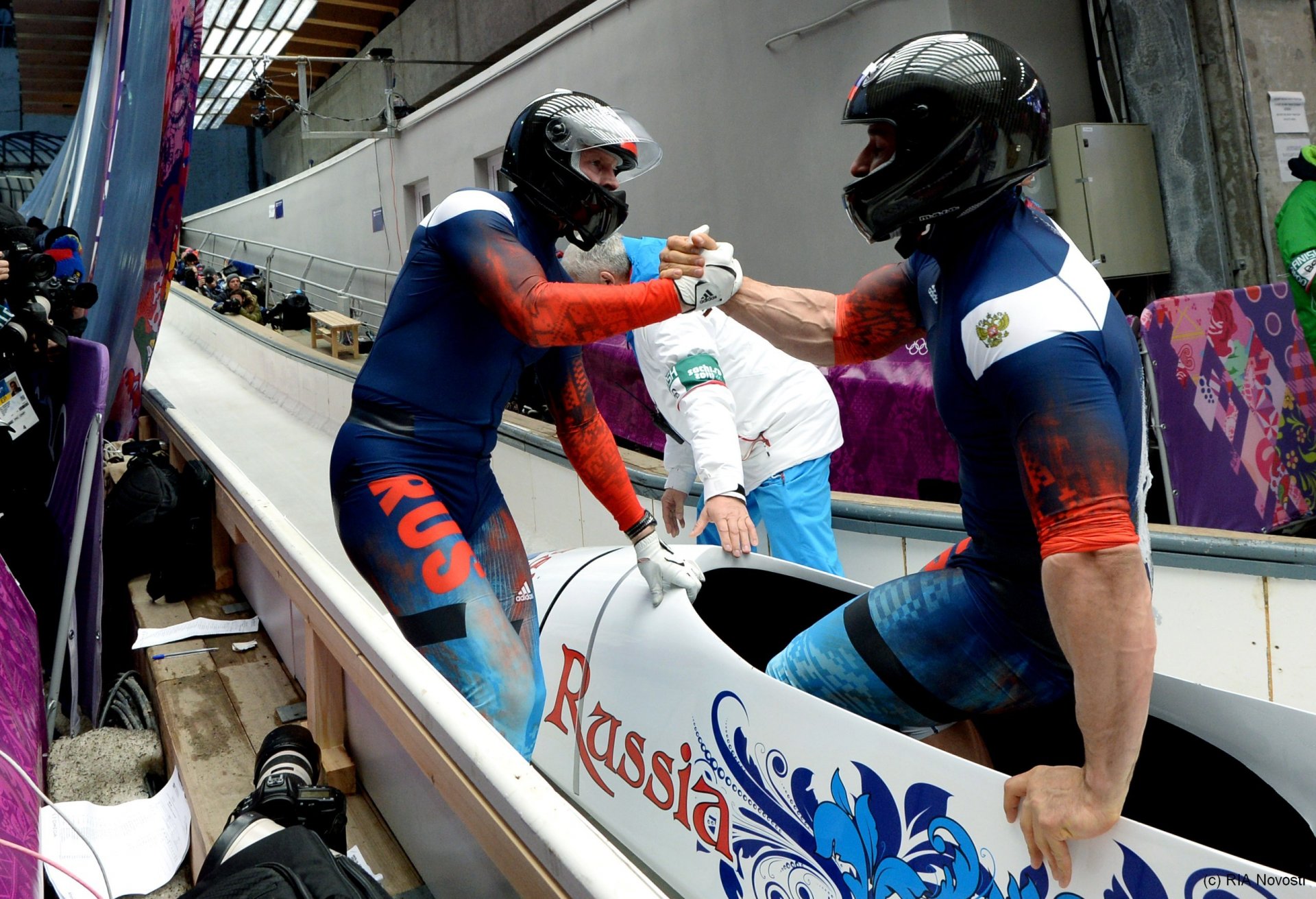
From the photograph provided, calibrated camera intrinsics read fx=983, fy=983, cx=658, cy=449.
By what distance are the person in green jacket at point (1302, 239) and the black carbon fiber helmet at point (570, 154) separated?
9.19ft

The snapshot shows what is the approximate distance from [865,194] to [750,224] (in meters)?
5.00

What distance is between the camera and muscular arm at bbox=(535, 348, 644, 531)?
6.58 ft

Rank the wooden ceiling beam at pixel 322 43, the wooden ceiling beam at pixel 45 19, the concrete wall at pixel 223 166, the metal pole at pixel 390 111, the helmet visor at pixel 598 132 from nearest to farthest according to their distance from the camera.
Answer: the helmet visor at pixel 598 132 < the wooden ceiling beam at pixel 45 19 < the metal pole at pixel 390 111 < the wooden ceiling beam at pixel 322 43 < the concrete wall at pixel 223 166

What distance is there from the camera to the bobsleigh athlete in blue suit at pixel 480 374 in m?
1.57

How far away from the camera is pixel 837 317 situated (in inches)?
62.7

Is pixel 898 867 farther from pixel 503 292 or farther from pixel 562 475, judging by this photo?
pixel 562 475

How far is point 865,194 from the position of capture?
126 centimetres

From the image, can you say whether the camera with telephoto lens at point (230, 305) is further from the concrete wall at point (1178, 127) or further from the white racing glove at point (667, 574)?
the white racing glove at point (667, 574)

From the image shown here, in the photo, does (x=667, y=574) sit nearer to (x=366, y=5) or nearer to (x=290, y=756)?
(x=290, y=756)

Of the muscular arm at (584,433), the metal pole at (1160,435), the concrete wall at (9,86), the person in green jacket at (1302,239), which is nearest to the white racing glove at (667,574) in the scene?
the muscular arm at (584,433)

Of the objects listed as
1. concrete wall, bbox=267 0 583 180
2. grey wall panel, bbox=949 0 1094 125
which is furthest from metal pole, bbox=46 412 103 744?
concrete wall, bbox=267 0 583 180

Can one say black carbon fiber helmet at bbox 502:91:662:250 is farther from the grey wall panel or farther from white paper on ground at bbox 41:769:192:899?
the grey wall panel

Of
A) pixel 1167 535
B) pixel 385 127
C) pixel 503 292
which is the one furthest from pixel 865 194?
pixel 385 127

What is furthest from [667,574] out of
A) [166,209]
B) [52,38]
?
[52,38]
